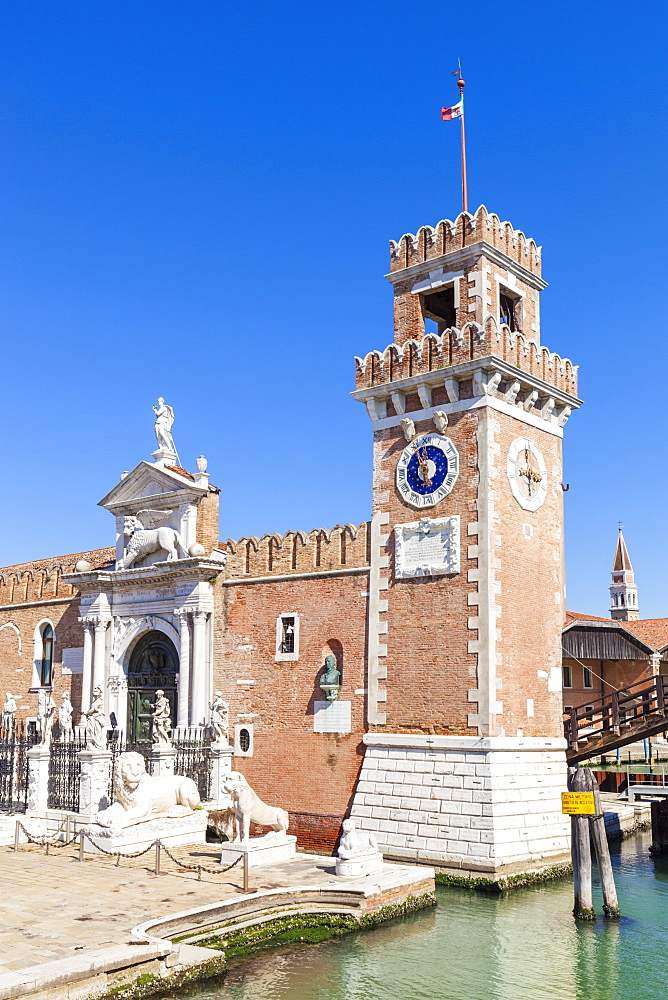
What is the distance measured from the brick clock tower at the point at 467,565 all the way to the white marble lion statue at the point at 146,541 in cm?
642

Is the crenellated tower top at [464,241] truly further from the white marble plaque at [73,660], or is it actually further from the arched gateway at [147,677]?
the white marble plaque at [73,660]

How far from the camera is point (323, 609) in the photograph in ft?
72.1

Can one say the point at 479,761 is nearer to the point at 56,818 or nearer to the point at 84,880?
the point at 84,880

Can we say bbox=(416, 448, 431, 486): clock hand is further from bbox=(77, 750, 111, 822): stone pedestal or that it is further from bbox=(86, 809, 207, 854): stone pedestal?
bbox=(77, 750, 111, 822): stone pedestal

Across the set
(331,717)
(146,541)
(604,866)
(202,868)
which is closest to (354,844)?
(202,868)

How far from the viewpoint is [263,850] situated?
1714 centimetres

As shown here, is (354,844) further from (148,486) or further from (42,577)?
(42,577)

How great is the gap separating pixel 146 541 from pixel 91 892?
39.2ft

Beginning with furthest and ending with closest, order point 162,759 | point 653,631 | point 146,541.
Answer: point 653,631 < point 146,541 < point 162,759

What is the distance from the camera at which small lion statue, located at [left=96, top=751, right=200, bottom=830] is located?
721 inches

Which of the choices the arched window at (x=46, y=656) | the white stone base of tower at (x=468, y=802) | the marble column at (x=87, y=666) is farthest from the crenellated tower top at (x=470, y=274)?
the arched window at (x=46, y=656)

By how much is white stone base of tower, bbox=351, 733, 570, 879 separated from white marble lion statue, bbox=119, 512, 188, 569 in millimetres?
8019

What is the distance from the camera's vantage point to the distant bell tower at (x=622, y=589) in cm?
8907

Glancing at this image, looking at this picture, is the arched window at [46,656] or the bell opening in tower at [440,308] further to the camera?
the arched window at [46,656]
